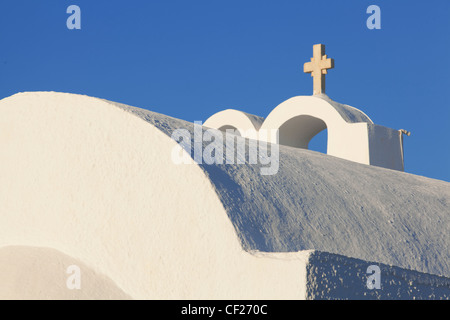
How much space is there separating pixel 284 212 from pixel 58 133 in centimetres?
172

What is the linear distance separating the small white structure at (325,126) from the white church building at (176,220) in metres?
2.17

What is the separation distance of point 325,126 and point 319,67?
825mm

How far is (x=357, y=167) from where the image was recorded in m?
6.25

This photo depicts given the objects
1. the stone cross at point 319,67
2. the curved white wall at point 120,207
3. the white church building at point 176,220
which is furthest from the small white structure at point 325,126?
the curved white wall at point 120,207

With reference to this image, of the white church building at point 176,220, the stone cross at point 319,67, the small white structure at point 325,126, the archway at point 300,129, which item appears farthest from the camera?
the stone cross at point 319,67

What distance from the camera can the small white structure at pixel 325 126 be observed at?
26.3ft

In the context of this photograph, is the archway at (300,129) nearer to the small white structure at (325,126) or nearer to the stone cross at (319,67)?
the small white structure at (325,126)

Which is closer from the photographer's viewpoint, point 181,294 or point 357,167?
point 181,294

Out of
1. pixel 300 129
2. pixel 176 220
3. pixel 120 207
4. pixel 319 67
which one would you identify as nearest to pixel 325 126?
pixel 300 129

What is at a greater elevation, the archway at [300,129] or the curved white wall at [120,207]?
the archway at [300,129]

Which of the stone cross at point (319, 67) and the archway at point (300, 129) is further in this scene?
the stone cross at point (319, 67)

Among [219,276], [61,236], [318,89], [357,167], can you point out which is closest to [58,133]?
[61,236]

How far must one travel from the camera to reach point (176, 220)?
395 cm
